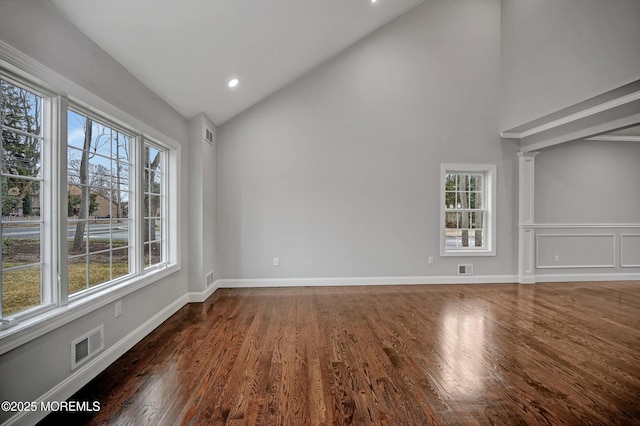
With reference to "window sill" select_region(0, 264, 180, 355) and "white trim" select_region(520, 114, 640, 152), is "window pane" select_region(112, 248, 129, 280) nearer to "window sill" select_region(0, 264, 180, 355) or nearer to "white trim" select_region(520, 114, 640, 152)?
"window sill" select_region(0, 264, 180, 355)

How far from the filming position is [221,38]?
312cm

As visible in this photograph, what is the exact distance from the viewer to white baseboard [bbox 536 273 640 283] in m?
5.57

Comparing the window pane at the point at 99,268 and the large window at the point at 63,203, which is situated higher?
the large window at the point at 63,203

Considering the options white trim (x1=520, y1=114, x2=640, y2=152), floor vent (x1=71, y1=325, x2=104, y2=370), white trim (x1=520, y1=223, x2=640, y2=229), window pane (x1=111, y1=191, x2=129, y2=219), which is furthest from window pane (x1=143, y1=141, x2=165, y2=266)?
white trim (x1=520, y1=223, x2=640, y2=229)

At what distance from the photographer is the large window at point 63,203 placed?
183 centimetres

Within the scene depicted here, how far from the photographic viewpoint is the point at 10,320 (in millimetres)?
1736

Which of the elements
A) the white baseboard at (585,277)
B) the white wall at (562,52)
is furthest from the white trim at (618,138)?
the white baseboard at (585,277)

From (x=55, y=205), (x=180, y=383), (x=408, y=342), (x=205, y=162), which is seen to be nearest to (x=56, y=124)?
(x=55, y=205)

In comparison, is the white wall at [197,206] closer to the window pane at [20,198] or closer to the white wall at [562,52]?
the window pane at [20,198]

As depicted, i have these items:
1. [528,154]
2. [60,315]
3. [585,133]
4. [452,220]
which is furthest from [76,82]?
[528,154]

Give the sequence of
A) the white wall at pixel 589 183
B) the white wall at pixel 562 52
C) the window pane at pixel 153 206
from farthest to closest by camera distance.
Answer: the white wall at pixel 589 183 → the window pane at pixel 153 206 → the white wall at pixel 562 52

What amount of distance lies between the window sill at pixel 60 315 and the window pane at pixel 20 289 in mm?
93

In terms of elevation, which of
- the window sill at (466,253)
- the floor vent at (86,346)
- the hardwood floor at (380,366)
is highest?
the window sill at (466,253)

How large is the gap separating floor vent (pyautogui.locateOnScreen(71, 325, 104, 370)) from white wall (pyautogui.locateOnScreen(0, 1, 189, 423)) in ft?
0.13
